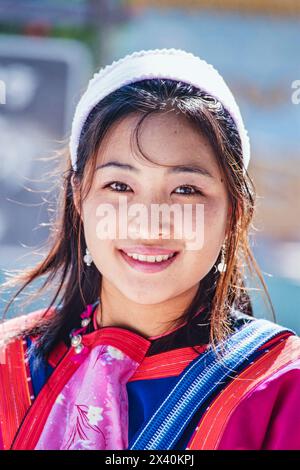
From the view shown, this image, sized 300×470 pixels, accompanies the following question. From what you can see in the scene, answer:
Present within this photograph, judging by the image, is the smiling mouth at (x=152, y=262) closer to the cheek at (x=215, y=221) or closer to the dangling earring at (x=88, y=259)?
the cheek at (x=215, y=221)

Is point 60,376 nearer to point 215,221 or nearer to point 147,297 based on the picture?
point 147,297

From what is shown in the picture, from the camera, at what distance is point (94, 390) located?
65.6 inches

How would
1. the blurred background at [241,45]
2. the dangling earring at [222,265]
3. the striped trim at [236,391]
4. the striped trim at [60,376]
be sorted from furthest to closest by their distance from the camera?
the blurred background at [241,45] → the dangling earring at [222,265] → the striped trim at [60,376] → the striped trim at [236,391]

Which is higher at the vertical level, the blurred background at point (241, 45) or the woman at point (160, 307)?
the blurred background at point (241, 45)

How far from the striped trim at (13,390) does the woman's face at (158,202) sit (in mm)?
342

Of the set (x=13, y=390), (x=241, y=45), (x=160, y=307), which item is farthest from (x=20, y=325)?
(x=241, y=45)

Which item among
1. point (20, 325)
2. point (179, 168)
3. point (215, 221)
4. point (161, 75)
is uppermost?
point (161, 75)

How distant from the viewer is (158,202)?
1.59 metres

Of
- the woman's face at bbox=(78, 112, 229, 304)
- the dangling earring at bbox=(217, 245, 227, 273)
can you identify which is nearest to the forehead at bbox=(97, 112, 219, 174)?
the woman's face at bbox=(78, 112, 229, 304)

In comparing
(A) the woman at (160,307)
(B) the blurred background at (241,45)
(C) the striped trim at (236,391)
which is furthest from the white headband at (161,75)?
(B) the blurred background at (241,45)

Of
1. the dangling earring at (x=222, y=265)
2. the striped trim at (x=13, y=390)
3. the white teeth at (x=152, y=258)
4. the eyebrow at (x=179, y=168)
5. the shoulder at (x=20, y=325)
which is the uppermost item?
the eyebrow at (x=179, y=168)

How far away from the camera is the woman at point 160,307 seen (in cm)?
157

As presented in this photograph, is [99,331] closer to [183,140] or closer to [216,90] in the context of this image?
[183,140]

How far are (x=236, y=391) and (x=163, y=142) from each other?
56cm
